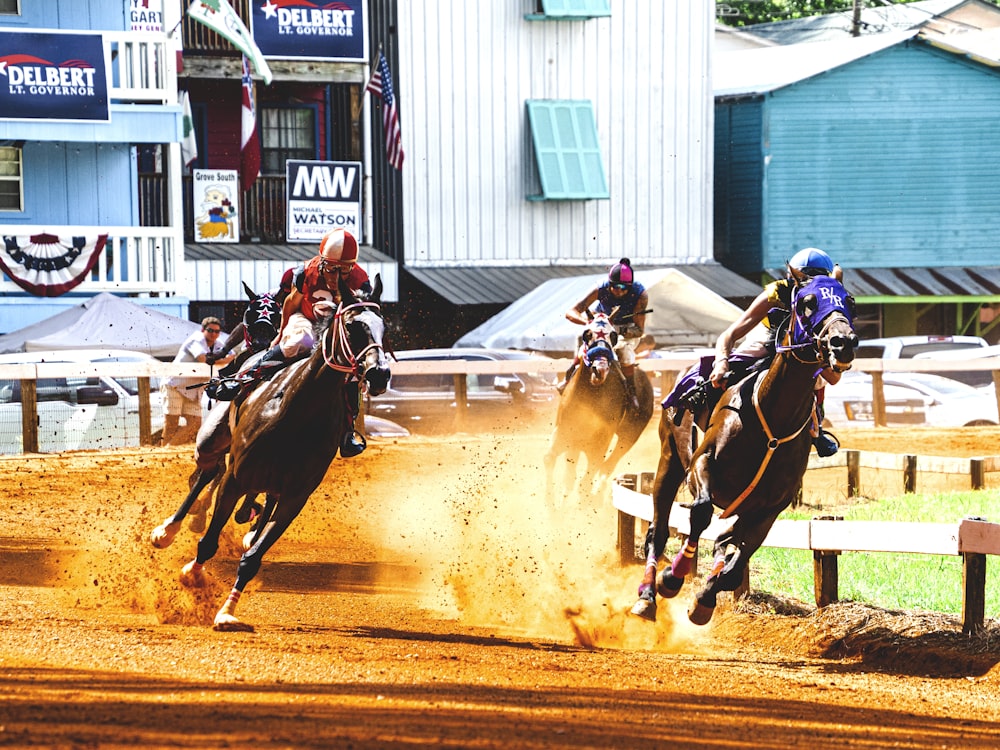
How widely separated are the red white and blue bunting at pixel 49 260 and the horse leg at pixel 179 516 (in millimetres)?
16447

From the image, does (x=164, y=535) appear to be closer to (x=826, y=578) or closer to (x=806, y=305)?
(x=826, y=578)

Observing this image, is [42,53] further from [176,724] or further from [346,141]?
[176,724]

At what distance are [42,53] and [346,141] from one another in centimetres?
856

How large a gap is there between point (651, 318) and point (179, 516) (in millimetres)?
19618

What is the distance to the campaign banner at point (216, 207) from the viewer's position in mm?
33094

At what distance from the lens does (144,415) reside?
2128 cm

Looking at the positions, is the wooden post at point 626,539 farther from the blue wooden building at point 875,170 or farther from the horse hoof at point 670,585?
the blue wooden building at point 875,170

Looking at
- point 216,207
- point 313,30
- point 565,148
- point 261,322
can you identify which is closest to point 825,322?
point 261,322

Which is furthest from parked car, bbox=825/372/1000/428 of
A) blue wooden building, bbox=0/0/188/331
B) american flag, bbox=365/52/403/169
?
blue wooden building, bbox=0/0/188/331

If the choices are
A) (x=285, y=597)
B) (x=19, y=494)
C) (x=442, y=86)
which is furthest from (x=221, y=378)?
(x=442, y=86)

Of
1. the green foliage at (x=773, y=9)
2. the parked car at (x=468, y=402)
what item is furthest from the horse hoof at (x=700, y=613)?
the green foliage at (x=773, y=9)

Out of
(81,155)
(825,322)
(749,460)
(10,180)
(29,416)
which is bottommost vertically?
(29,416)

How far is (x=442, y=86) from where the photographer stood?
33469 mm

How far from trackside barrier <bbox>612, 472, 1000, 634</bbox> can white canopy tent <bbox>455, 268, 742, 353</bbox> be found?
1791cm
